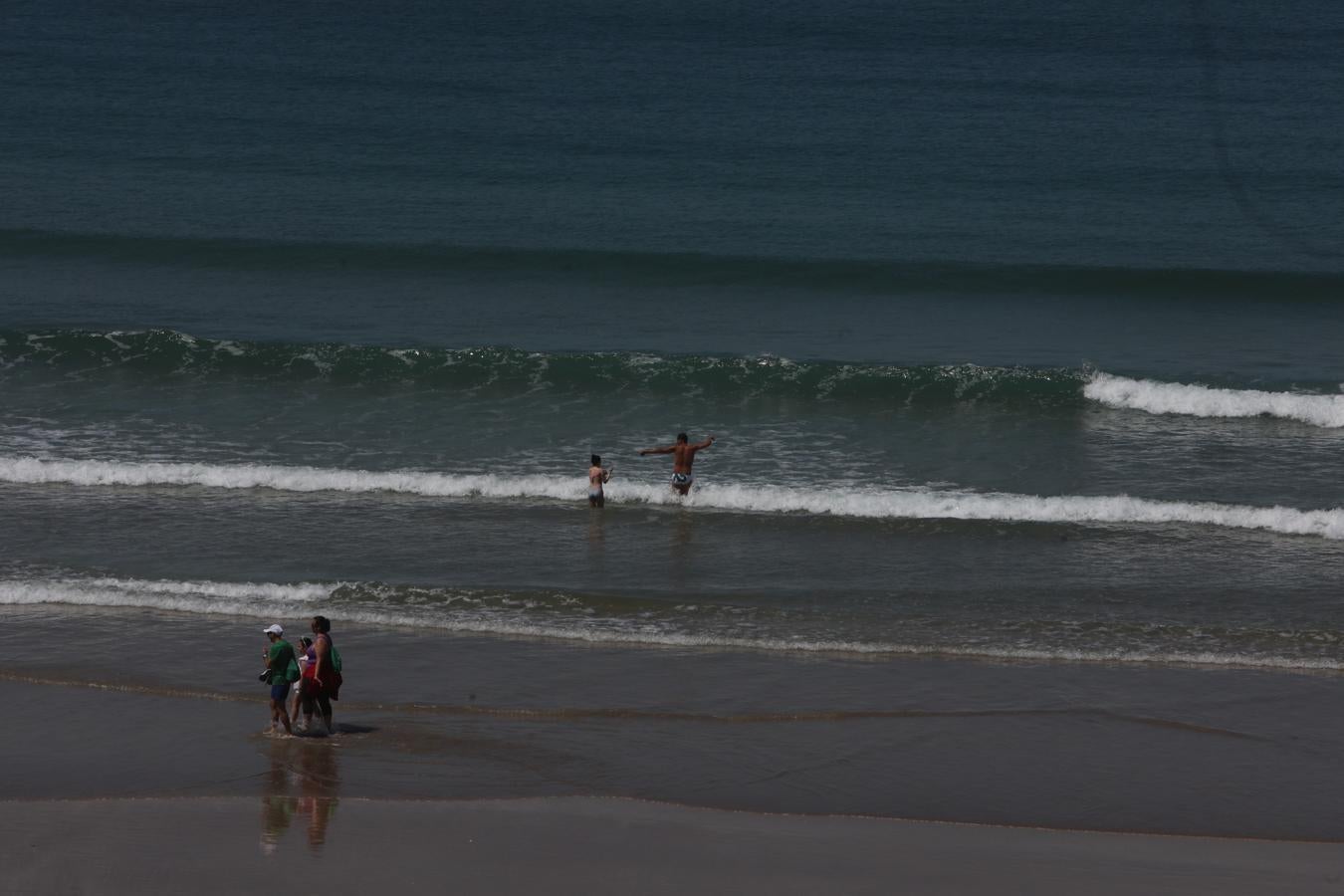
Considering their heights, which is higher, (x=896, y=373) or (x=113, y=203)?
(x=113, y=203)

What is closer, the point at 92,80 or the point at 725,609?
the point at 725,609

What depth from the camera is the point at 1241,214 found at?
3566 cm

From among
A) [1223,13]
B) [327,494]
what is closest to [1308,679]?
[327,494]

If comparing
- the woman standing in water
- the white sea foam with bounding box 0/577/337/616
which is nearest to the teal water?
the white sea foam with bounding box 0/577/337/616

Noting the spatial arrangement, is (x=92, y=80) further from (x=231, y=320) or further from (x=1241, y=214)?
(x=1241, y=214)

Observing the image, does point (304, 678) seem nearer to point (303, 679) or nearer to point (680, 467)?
point (303, 679)

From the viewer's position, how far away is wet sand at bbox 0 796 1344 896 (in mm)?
10281

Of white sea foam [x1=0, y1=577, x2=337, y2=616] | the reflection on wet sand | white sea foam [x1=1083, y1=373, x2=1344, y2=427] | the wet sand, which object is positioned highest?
white sea foam [x1=1083, y1=373, x2=1344, y2=427]

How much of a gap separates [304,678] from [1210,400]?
1620cm

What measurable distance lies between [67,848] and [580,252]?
23.0 meters

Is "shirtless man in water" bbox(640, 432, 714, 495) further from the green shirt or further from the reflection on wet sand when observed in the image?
the reflection on wet sand

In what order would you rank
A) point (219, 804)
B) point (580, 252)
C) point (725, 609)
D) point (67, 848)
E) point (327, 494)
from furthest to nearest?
point (580, 252)
point (327, 494)
point (725, 609)
point (219, 804)
point (67, 848)

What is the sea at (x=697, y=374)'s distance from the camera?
14.4 meters

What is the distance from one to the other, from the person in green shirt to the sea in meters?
0.73
